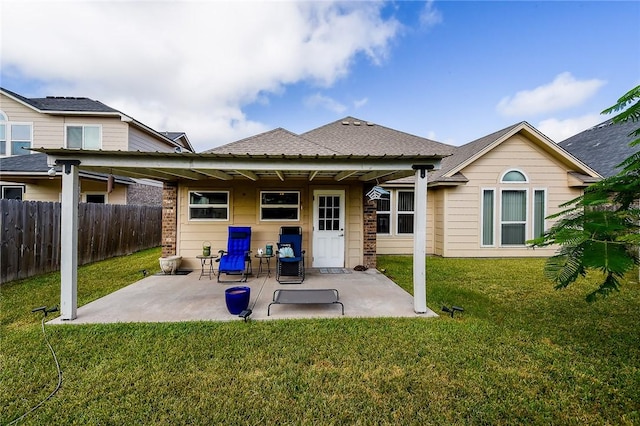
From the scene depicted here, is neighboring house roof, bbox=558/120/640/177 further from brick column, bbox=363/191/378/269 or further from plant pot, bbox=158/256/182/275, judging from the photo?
plant pot, bbox=158/256/182/275

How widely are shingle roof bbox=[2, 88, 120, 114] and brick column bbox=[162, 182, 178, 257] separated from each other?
278 inches

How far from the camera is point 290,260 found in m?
6.66

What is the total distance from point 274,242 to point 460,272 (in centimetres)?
508

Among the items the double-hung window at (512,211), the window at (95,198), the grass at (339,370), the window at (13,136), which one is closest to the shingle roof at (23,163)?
the window at (13,136)

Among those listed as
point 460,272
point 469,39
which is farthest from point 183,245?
point 469,39

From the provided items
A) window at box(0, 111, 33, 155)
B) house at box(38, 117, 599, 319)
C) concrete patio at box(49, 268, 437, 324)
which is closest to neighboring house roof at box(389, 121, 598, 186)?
house at box(38, 117, 599, 319)

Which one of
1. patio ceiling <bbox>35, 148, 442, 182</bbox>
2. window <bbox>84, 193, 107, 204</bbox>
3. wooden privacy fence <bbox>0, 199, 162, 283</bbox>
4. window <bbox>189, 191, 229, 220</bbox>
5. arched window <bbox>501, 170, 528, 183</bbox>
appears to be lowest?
wooden privacy fence <bbox>0, 199, 162, 283</bbox>

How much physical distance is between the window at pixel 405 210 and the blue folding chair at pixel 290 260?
472cm

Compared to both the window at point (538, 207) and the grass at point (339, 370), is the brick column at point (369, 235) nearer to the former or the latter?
the grass at point (339, 370)

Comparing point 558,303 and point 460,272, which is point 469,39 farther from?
point 558,303

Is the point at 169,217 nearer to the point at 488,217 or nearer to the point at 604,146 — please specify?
the point at 488,217

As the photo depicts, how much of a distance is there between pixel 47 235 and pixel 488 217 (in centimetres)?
1298

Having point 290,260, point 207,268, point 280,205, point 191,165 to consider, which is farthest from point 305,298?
point 207,268

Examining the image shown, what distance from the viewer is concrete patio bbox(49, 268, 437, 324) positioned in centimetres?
450
